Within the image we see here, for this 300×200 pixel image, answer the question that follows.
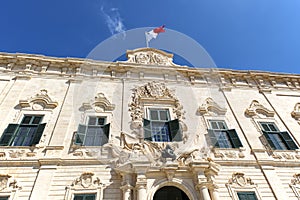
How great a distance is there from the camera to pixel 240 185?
8.47 m

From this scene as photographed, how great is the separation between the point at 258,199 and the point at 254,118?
5.08m

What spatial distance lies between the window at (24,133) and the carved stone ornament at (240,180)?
28.5ft

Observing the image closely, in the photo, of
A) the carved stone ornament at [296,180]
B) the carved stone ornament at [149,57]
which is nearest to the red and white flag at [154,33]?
the carved stone ornament at [149,57]

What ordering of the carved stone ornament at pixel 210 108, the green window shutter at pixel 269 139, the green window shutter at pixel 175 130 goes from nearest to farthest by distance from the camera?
the green window shutter at pixel 175 130
the green window shutter at pixel 269 139
the carved stone ornament at pixel 210 108

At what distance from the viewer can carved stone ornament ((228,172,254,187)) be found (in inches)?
336

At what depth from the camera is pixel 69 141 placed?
9.12 metres

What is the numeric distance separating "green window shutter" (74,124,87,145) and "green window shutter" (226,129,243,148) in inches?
290

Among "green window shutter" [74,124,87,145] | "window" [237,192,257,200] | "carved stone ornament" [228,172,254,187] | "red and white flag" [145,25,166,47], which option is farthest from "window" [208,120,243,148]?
"red and white flag" [145,25,166,47]

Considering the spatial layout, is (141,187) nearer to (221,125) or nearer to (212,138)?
(212,138)

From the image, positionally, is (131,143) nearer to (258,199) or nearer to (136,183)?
(136,183)

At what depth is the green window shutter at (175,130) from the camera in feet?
32.4

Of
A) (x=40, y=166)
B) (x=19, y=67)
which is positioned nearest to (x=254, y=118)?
(x=40, y=166)

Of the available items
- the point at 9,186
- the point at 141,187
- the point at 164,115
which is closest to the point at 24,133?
the point at 9,186

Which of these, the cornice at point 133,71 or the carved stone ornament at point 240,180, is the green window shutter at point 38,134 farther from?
the carved stone ornament at point 240,180
